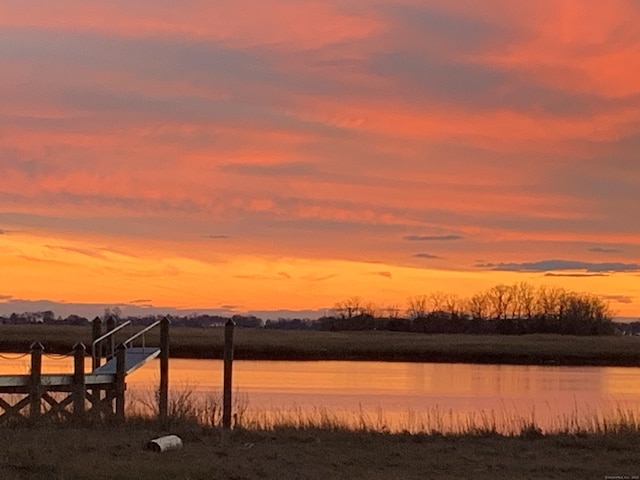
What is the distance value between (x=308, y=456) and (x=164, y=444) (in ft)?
6.17

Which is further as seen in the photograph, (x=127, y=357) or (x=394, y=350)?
(x=394, y=350)

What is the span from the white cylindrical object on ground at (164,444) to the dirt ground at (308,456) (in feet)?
0.37

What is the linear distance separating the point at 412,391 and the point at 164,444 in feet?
74.2

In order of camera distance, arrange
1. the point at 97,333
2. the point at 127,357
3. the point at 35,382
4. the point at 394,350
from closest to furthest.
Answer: the point at 35,382, the point at 127,357, the point at 97,333, the point at 394,350

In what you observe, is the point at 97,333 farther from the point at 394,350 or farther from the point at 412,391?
the point at 394,350

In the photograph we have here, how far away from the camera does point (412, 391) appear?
118 feet

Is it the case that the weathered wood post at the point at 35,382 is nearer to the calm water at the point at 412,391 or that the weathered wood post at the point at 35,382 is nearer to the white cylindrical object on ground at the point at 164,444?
the white cylindrical object on ground at the point at 164,444

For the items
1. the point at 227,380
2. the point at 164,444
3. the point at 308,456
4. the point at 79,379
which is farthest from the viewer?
the point at 79,379

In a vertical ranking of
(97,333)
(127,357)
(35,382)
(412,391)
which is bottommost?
(412,391)

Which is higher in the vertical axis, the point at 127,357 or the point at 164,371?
the point at 127,357

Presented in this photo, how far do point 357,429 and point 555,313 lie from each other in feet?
367

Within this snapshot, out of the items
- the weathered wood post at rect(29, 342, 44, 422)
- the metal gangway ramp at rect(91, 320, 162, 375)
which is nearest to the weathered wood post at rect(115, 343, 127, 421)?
the metal gangway ramp at rect(91, 320, 162, 375)

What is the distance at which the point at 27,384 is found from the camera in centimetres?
1838

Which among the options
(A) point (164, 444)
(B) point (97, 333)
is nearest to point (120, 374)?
(B) point (97, 333)
